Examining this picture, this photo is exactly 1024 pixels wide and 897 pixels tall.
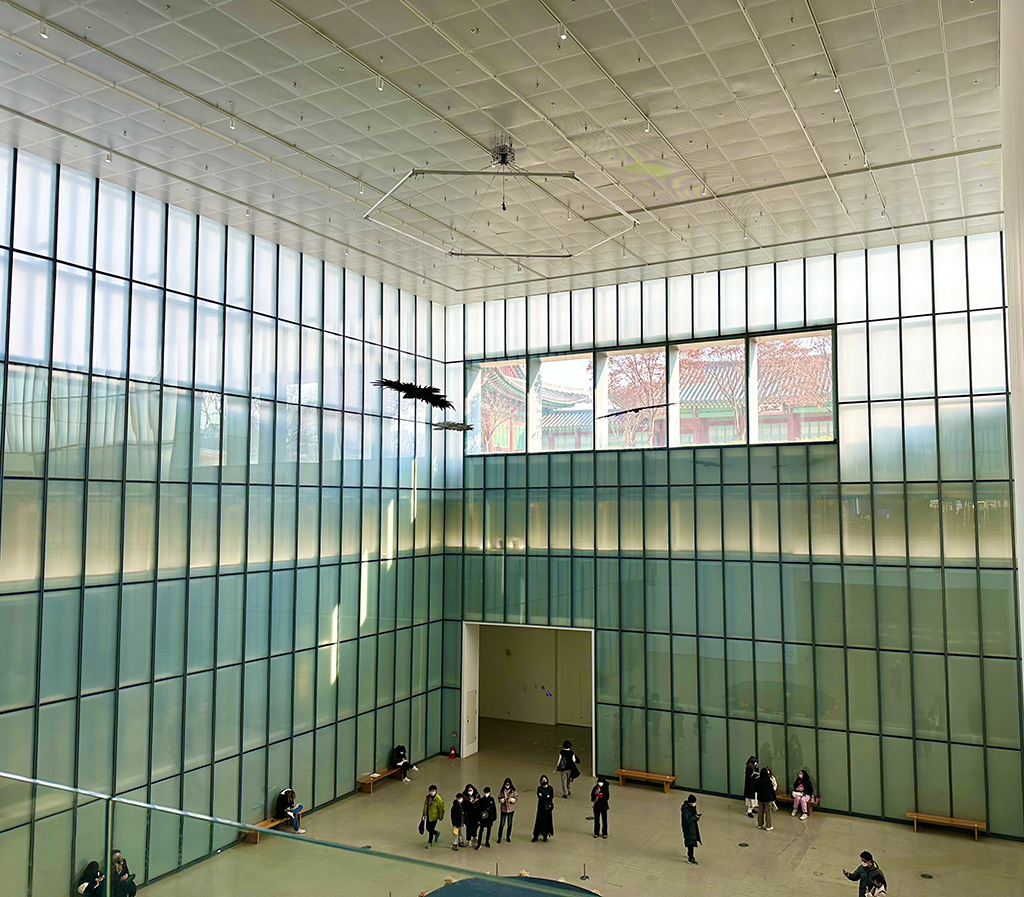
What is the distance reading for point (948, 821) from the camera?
18.3 meters

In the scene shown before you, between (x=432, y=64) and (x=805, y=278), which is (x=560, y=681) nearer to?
(x=805, y=278)

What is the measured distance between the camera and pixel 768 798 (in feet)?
60.4

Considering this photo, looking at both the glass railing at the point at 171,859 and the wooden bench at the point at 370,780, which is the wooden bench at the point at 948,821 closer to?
the wooden bench at the point at 370,780

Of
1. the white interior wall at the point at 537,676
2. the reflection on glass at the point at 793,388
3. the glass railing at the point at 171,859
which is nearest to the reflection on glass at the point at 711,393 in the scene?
the reflection on glass at the point at 793,388

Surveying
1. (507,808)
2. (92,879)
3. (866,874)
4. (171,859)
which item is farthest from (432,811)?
(171,859)

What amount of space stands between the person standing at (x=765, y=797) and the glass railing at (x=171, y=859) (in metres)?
15.3

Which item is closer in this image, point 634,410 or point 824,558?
point 824,558

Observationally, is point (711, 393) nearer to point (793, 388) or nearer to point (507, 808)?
point (793, 388)

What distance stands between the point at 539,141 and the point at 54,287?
8.75 m

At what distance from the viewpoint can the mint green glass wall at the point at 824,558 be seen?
61.3 feet

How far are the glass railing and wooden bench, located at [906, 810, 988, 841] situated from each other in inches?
677

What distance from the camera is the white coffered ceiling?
1069 cm

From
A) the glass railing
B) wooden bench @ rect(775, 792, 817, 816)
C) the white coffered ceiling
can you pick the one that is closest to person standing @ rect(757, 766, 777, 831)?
wooden bench @ rect(775, 792, 817, 816)

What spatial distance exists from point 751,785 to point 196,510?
13.4 metres
